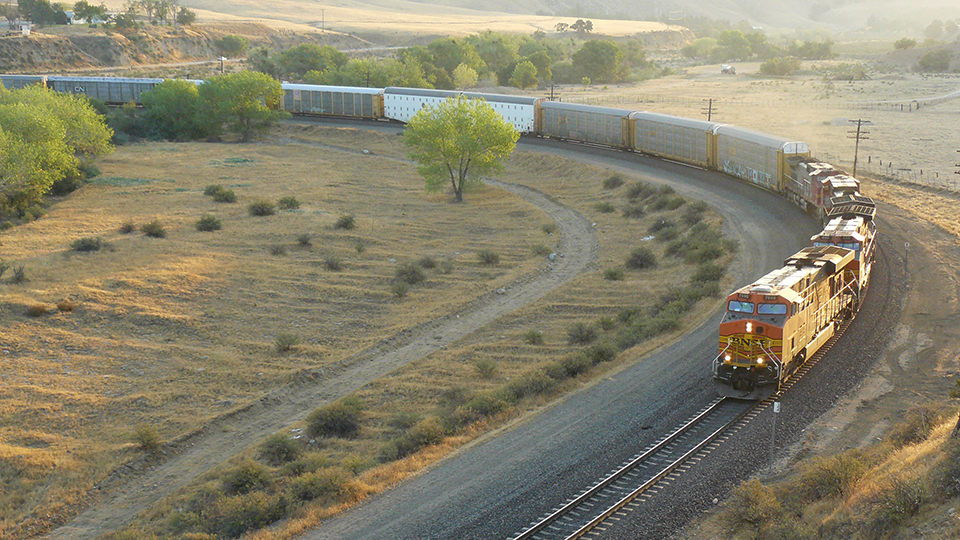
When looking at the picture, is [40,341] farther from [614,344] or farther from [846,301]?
[846,301]

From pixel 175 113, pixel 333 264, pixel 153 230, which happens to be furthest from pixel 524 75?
pixel 333 264

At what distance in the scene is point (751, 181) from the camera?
52.5 m

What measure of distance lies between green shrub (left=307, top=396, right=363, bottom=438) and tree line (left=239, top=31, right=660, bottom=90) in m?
89.5

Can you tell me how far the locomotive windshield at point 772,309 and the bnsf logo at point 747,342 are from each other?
0.79 metres

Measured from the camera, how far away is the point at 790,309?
22.3m

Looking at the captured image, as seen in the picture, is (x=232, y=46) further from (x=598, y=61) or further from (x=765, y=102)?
(x=765, y=102)

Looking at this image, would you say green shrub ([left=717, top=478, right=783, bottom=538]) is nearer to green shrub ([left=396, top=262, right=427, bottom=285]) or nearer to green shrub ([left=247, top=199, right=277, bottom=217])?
green shrub ([left=396, top=262, right=427, bottom=285])

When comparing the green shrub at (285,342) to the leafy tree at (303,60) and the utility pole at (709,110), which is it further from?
the leafy tree at (303,60)

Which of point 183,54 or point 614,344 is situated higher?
point 183,54

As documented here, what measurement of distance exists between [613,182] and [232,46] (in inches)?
5004

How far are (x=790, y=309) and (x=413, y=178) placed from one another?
158 feet

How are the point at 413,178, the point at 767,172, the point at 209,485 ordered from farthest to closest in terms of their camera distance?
the point at 413,178, the point at 767,172, the point at 209,485

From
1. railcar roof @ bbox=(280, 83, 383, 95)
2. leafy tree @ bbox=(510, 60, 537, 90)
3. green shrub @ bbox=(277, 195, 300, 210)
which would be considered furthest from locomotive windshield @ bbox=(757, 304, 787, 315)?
leafy tree @ bbox=(510, 60, 537, 90)

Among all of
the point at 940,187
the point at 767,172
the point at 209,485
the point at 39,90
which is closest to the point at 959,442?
the point at 209,485
